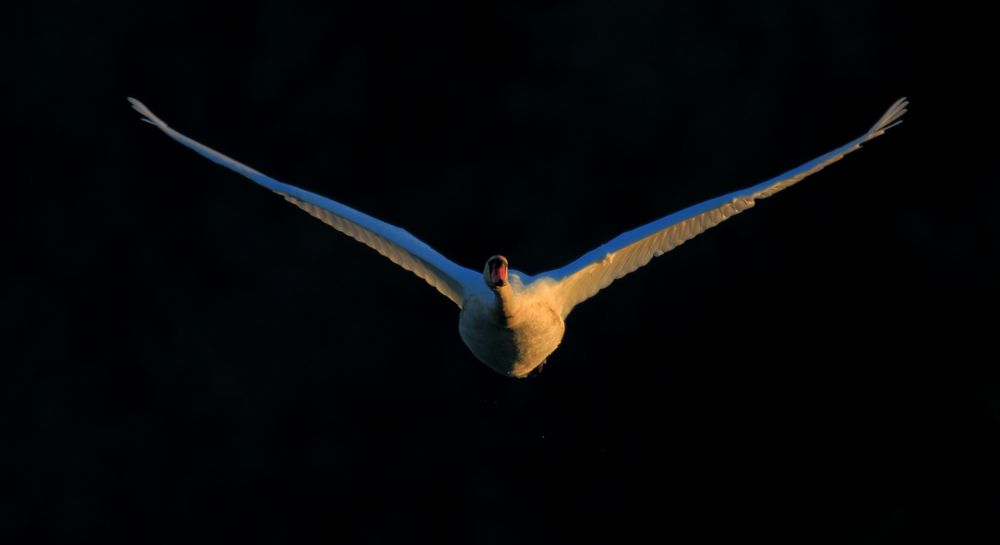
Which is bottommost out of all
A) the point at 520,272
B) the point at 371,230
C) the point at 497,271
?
the point at 497,271

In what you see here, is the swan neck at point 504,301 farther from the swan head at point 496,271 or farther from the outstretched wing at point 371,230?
the outstretched wing at point 371,230

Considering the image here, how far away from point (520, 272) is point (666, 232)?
1.15 m

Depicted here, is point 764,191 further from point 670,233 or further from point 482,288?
point 482,288

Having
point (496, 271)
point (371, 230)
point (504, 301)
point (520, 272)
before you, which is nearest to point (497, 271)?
point (496, 271)

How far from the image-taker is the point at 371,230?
13906 mm

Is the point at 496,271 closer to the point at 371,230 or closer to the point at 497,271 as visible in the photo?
the point at 497,271

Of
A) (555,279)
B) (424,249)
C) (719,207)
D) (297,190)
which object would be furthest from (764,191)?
(297,190)

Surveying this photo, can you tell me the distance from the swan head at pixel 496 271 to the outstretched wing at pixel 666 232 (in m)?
0.85

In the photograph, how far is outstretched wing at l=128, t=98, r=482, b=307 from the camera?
13.8 metres

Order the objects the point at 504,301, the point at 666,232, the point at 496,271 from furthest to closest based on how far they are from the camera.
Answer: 1. the point at 666,232
2. the point at 504,301
3. the point at 496,271

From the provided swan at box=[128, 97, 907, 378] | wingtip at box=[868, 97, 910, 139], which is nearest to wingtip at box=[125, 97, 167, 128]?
swan at box=[128, 97, 907, 378]

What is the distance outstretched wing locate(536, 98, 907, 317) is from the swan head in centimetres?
85

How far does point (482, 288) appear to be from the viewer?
13.6 metres

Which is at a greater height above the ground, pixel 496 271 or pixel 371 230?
pixel 371 230
